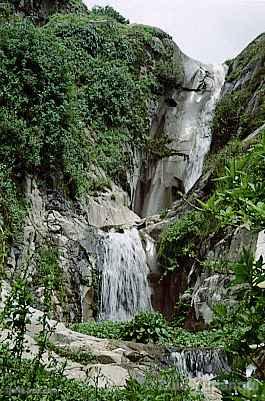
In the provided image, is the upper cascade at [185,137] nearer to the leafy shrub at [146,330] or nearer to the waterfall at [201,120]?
the waterfall at [201,120]

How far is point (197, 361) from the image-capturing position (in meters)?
7.81

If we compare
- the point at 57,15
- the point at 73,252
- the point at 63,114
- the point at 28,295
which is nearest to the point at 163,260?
the point at 73,252

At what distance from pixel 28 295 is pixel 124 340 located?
602 centimetres

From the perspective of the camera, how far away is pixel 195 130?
66.1 feet

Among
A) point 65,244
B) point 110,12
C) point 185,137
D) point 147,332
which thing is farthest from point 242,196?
point 110,12

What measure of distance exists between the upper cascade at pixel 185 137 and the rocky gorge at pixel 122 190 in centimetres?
5

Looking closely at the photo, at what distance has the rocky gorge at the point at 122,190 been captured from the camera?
4658 millimetres

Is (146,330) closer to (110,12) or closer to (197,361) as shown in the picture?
(197,361)

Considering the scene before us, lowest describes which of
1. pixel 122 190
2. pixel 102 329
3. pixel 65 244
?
pixel 102 329

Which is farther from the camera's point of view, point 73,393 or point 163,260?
point 163,260

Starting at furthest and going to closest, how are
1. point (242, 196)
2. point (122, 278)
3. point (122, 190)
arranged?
point (122, 190) → point (122, 278) → point (242, 196)

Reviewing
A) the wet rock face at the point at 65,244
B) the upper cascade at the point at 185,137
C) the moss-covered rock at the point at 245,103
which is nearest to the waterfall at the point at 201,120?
the upper cascade at the point at 185,137

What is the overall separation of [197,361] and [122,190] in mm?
9628

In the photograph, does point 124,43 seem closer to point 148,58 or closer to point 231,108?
point 148,58
